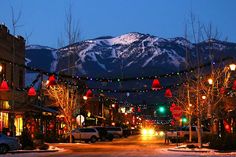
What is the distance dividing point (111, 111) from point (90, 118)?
37.8 m

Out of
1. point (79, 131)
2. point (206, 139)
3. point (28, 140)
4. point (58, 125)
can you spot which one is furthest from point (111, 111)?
point (28, 140)

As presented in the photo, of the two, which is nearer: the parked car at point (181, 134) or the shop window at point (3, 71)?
the shop window at point (3, 71)

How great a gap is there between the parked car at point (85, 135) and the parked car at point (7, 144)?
24.8m

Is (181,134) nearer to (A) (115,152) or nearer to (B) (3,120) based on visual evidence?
(B) (3,120)

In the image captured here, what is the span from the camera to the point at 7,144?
34750mm

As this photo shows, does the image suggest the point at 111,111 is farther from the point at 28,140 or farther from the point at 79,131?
the point at 28,140

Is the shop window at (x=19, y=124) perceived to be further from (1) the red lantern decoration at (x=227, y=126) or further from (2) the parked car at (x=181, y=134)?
(1) the red lantern decoration at (x=227, y=126)

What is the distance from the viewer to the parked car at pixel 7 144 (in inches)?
1359

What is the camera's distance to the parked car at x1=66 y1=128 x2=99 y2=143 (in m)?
60.1

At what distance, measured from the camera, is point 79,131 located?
60438 millimetres

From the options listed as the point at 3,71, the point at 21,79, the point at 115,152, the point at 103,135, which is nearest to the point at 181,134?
the point at 103,135

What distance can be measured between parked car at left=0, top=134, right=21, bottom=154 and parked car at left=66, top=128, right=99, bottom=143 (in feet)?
81.5

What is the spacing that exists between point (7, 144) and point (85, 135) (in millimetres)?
26148

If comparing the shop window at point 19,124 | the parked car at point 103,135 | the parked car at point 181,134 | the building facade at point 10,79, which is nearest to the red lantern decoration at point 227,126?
the parked car at point 181,134
